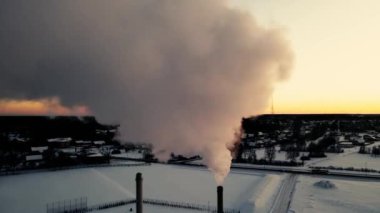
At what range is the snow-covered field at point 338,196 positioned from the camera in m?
35.7

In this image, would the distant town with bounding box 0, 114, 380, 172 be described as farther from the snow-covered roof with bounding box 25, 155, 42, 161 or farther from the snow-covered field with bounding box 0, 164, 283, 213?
the snow-covered field with bounding box 0, 164, 283, 213

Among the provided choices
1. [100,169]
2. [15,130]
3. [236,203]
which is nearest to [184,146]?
[236,203]

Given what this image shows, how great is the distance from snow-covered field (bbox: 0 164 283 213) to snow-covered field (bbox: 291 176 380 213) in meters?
3.30

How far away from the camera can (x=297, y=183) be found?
48000mm

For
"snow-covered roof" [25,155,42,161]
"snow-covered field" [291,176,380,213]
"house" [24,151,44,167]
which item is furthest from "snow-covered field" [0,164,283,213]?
"snow-covered roof" [25,155,42,161]

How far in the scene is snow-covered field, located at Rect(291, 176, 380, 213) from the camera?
35.7 metres

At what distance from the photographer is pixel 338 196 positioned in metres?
40.5

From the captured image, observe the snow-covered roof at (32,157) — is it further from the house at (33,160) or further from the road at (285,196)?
the road at (285,196)

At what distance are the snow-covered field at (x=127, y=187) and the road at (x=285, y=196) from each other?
2.59 feet

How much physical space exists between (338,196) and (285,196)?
238 inches

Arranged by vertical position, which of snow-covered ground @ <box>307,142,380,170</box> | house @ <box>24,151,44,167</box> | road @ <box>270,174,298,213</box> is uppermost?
house @ <box>24,151,44,167</box>

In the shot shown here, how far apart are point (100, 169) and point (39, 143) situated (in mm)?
34728

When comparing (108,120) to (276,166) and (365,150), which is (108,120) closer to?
(276,166)

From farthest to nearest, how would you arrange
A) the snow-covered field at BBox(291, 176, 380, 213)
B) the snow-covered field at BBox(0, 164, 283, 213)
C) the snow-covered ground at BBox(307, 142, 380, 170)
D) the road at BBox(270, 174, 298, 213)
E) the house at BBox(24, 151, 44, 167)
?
the snow-covered ground at BBox(307, 142, 380, 170) < the house at BBox(24, 151, 44, 167) < the snow-covered field at BBox(0, 164, 283, 213) < the snow-covered field at BBox(291, 176, 380, 213) < the road at BBox(270, 174, 298, 213)
